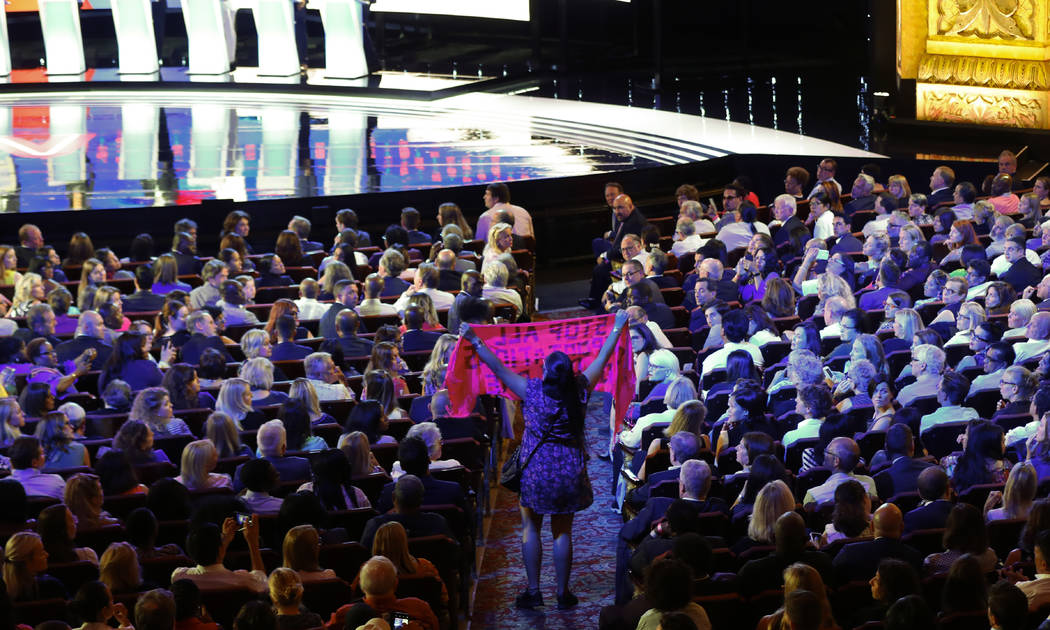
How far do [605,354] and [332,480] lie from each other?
1.44m

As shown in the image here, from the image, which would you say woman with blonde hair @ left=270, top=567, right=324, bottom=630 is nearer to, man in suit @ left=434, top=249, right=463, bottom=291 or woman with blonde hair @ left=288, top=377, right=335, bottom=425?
woman with blonde hair @ left=288, top=377, right=335, bottom=425

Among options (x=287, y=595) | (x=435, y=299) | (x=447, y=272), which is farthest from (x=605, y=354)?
(x=447, y=272)

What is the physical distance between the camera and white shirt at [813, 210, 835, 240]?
1182cm

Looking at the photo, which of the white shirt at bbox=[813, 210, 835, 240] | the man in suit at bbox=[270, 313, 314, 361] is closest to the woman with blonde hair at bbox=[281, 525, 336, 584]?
the man in suit at bbox=[270, 313, 314, 361]

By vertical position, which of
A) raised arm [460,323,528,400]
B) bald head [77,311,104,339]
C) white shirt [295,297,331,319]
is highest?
raised arm [460,323,528,400]

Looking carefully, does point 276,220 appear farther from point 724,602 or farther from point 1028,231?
point 724,602

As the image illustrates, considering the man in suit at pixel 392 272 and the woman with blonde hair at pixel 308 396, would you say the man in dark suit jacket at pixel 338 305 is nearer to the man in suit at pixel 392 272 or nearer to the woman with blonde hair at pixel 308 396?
the man in suit at pixel 392 272

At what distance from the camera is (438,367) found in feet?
26.7

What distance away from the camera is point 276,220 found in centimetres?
1390

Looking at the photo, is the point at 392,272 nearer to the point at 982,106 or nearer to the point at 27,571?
the point at 27,571

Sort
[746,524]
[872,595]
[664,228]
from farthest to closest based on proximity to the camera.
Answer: [664,228] < [746,524] < [872,595]

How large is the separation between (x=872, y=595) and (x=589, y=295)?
7.48m

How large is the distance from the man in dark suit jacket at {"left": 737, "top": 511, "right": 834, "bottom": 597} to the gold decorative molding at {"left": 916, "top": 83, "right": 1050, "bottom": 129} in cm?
1190

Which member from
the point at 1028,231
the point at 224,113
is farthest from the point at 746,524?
the point at 224,113
